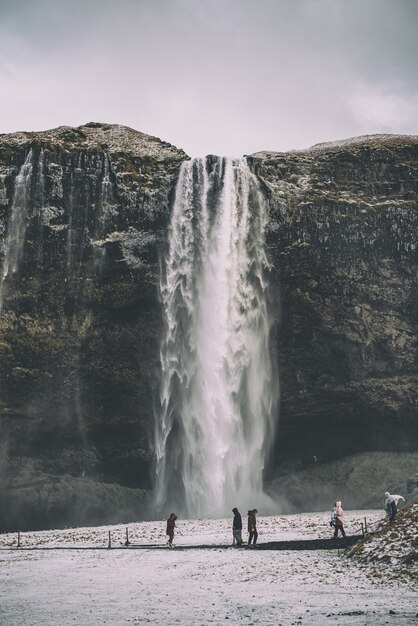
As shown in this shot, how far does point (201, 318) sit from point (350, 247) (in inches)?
540

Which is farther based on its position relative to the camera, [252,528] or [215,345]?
[215,345]

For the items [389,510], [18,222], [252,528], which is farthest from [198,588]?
[18,222]

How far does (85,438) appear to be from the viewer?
58062mm

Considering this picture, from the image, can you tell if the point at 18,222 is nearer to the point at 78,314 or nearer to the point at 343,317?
the point at 78,314

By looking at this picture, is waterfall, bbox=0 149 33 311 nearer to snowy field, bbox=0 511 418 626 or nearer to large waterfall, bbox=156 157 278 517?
large waterfall, bbox=156 157 278 517

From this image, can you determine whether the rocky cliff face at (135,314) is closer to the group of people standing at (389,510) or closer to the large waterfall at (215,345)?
the large waterfall at (215,345)

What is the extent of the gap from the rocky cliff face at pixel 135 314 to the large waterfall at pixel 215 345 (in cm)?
138

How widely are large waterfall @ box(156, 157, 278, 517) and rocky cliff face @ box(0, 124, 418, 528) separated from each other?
54.2 inches

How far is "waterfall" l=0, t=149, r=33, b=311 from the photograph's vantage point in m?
58.2

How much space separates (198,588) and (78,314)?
39471 millimetres

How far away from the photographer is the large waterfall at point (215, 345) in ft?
180

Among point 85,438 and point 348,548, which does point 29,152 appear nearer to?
point 85,438

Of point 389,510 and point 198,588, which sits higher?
point 389,510

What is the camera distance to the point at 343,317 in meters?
59.1
